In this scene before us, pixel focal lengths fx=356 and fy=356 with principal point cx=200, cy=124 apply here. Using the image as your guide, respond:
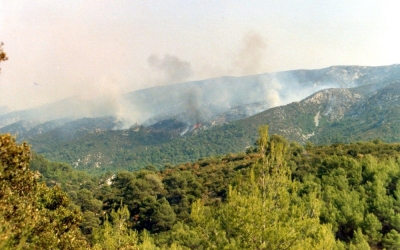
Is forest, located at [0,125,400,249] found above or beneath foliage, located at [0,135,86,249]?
beneath

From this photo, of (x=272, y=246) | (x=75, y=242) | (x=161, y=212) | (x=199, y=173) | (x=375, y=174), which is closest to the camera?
(x=75, y=242)

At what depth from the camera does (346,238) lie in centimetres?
4781

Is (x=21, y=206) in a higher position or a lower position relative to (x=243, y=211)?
higher

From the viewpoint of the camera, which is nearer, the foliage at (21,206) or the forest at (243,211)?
the foliage at (21,206)

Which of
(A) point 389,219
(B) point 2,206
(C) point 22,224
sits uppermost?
(B) point 2,206

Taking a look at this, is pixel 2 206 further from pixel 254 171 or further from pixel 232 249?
pixel 254 171

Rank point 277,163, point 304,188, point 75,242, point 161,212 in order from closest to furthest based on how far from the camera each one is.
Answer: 1. point 75,242
2. point 277,163
3. point 304,188
4. point 161,212

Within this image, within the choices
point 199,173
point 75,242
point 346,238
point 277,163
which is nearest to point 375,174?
point 346,238

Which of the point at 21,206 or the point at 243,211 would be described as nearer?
the point at 21,206

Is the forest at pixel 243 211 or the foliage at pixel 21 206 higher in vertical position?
the foliage at pixel 21 206

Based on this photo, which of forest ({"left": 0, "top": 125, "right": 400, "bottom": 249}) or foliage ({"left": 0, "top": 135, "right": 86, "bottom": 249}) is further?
forest ({"left": 0, "top": 125, "right": 400, "bottom": 249})

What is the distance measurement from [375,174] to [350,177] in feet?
21.0

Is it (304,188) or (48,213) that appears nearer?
(48,213)

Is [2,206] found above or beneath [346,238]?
above
